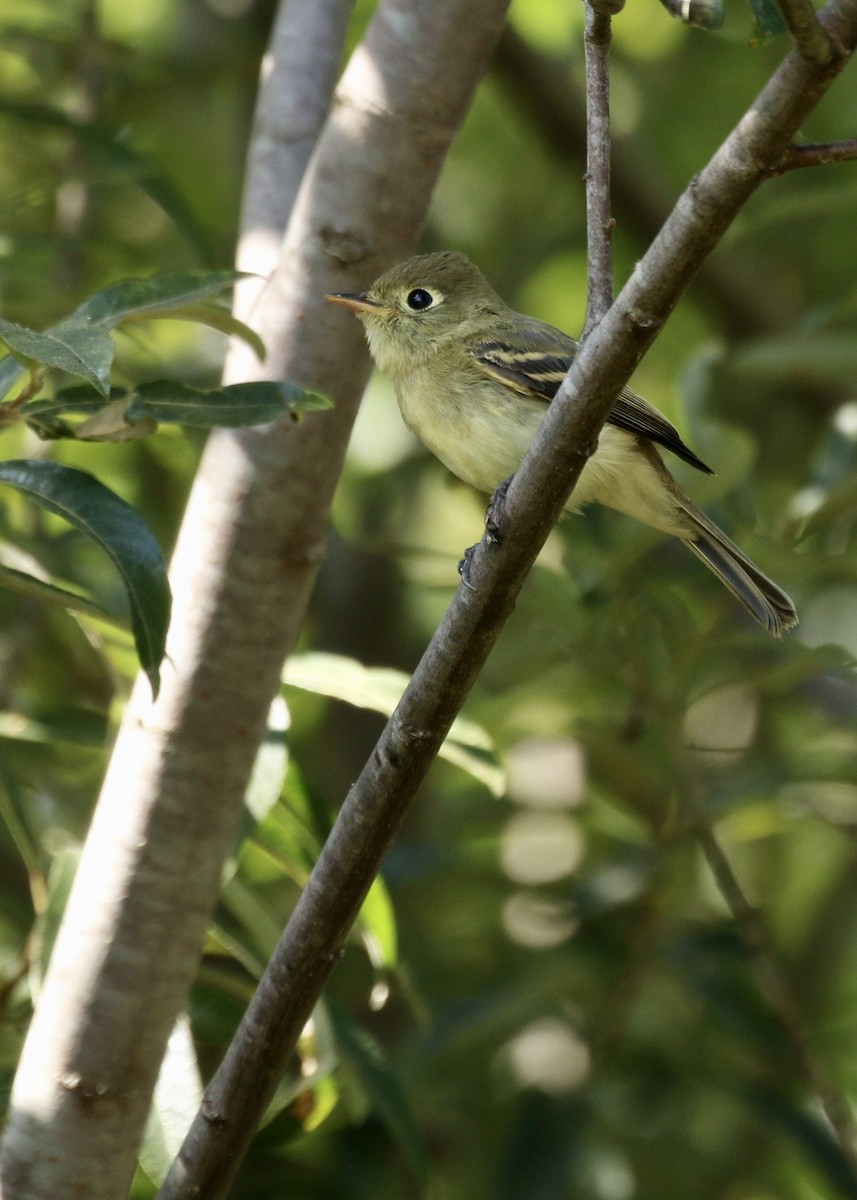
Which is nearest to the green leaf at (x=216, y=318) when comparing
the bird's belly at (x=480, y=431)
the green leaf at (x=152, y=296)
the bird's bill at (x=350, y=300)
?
the green leaf at (x=152, y=296)

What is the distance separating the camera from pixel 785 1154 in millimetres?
4527

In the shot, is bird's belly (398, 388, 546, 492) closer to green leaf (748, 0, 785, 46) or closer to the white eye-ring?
the white eye-ring

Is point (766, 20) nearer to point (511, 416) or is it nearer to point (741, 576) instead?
point (511, 416)

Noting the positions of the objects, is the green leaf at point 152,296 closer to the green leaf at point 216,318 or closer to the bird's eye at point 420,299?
the green leaf at point 216,318

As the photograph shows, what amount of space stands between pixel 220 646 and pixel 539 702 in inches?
89.6

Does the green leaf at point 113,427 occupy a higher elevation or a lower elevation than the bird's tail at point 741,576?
higher

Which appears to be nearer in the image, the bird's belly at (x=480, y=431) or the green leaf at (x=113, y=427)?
the green leaf at (x=113, y=427)

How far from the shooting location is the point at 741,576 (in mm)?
3600

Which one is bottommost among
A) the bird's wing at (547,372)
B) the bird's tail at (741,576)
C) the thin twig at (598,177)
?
the bird's tail at (741,576)

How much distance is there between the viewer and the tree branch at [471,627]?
1593 mm

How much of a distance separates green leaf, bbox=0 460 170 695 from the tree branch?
0.37 metres

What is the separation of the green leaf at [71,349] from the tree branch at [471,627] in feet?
1.87

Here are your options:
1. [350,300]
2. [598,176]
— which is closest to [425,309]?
[350,300]

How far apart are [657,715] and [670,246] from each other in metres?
2.42
